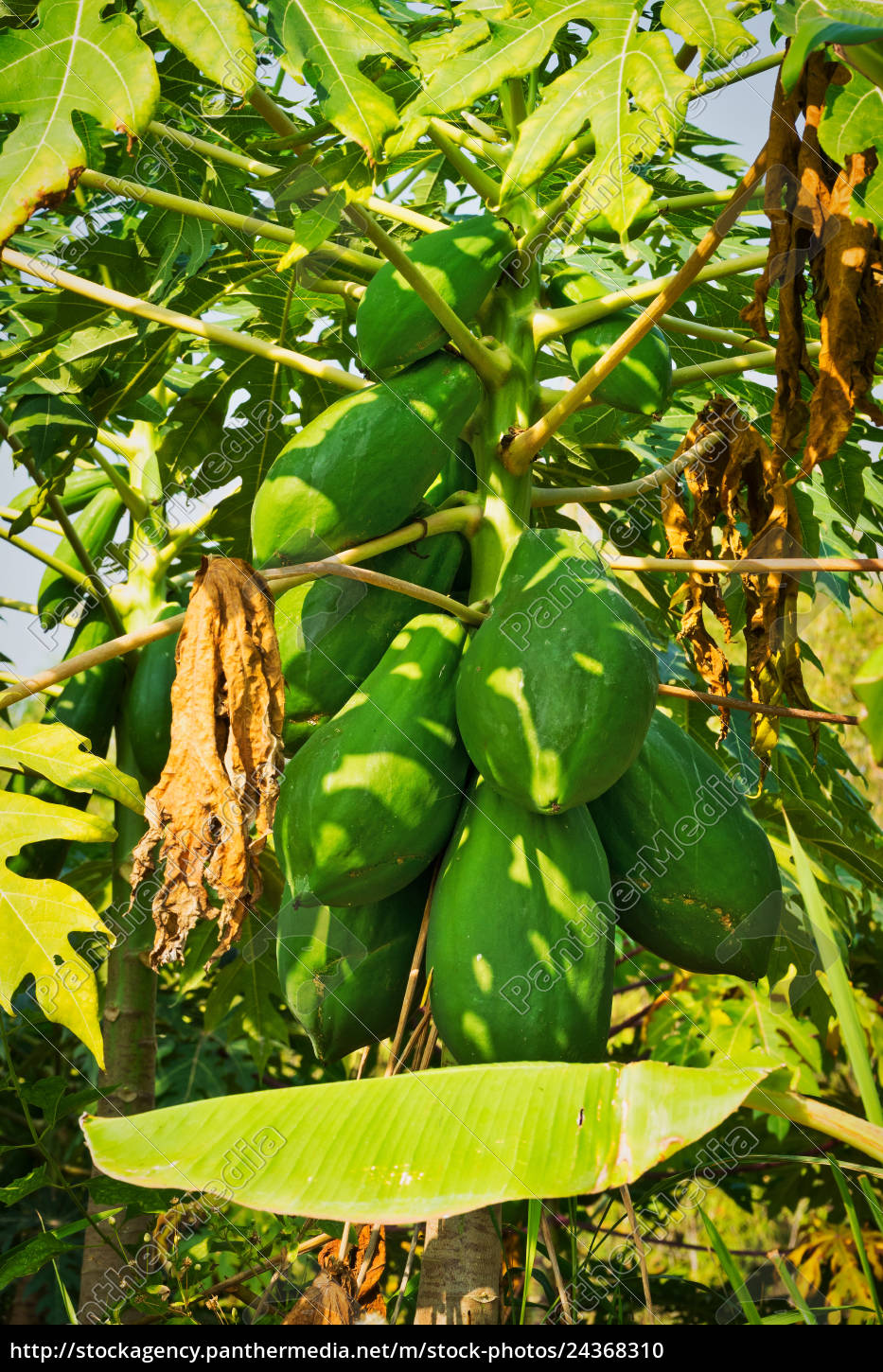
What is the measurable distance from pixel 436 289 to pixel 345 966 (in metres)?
0.87

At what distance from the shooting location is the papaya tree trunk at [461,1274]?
1.24m

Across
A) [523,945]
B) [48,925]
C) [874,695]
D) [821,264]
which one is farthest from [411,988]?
[821,264]

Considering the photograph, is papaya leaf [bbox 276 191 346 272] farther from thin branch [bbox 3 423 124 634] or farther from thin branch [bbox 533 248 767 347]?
thin branch [bbox 3 423 124 634]

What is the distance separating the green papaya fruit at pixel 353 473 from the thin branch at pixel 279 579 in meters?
0.03

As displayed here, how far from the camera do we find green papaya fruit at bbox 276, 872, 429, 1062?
1389mm

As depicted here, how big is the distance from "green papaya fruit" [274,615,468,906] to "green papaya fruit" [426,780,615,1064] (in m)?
0.08

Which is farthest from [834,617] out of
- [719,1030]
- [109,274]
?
[109,274]

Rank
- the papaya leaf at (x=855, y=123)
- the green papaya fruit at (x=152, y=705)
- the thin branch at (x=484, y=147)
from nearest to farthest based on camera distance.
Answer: the papaya leaf at (x=855, y=123)
the thin branch at (x=484, y=147)
the green papaya fruit at (x=152, y=705)

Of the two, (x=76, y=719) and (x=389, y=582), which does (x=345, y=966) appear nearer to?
(x=389, y=582)

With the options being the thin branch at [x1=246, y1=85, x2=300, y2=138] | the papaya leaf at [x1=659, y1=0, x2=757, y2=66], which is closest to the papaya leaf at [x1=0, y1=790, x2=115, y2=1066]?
the thin branch at [x1=246, y1=85, x2=300, y2=138]

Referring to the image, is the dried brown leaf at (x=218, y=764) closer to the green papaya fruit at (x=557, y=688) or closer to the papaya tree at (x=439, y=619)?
the papaya tree at (x=439, y=619)

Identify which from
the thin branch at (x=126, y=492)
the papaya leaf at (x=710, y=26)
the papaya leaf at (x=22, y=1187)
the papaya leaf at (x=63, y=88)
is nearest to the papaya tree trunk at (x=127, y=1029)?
the papaya leaf at (x=22, y=1187)

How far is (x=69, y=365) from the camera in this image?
1924 mm

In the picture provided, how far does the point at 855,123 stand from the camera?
103cm
